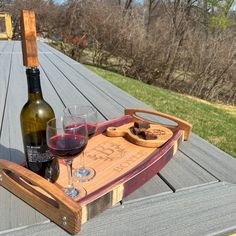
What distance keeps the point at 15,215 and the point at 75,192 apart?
0.61ft

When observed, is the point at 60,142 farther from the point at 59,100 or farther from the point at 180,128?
the point at 59,100

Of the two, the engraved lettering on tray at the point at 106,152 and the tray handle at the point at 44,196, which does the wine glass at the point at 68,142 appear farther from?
the engraved lettering on tray at the point at 106,152

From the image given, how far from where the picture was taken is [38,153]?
2.98 ft

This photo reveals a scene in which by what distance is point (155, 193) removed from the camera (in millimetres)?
983

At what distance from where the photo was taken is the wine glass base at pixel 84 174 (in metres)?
0.96

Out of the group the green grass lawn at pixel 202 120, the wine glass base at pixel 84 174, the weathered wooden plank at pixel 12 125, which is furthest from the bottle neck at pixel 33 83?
the green grass lawn at pixel 202 120

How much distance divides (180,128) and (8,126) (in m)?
0.88

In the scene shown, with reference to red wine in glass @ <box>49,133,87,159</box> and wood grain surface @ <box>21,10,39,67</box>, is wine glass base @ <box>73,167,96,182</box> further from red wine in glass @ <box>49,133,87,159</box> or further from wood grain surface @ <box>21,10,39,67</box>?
wood grain surface @ <box>21,10,39,67</box>

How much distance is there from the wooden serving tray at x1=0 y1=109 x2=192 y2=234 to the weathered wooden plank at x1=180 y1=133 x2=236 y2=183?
81 mm

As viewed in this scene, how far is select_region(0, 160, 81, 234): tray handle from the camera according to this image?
30.5 inches

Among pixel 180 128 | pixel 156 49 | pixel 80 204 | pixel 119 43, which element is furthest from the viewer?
pixel 119 43

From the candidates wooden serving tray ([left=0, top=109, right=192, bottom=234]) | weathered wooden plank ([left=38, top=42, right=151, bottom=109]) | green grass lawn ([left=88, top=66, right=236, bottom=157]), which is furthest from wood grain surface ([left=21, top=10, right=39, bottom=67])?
green grass lawn ([left=88, top=66, right=236, bottom=157])

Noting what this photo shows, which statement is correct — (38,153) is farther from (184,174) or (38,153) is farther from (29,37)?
(184,174)

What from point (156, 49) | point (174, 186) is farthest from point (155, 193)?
point (156, 49)
